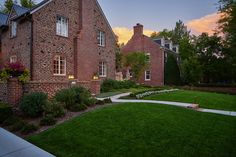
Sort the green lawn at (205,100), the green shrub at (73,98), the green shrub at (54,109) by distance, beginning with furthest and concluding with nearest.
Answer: the green lawn at (205,100) < the green shrub at (73,98) < the green shrub at (54,109)

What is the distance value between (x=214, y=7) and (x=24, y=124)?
3445cm

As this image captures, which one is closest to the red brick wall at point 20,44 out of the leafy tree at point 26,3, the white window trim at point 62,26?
the white window trim at point 62,26

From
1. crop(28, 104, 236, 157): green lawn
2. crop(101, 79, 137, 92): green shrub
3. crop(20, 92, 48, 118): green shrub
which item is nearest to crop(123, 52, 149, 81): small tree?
crop(101, 79, 137, 92): green shrub

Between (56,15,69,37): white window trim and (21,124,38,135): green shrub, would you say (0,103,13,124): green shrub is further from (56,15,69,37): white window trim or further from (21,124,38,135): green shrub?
(56,15,69,37): white window trim

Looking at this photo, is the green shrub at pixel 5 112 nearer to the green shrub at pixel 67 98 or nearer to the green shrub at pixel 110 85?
the green shrub at pixel 67 98

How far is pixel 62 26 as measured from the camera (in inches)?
715

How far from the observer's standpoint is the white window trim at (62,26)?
58.3 ft

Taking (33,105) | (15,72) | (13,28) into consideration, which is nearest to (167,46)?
(13,28)

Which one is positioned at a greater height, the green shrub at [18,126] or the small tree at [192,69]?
the small tree at [192,69]

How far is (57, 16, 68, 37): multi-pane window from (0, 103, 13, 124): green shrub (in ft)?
33.7

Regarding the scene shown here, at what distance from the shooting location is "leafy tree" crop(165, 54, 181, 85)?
34.8m

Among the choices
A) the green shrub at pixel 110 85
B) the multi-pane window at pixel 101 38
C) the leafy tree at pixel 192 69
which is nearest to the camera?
the green shrub at pixel 110 85

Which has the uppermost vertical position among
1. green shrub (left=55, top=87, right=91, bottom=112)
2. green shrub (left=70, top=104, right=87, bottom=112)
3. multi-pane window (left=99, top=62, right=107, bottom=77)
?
multi-pane window (left=99, top=62, right=107, bottom=77)

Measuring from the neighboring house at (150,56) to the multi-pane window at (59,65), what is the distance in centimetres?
1834
